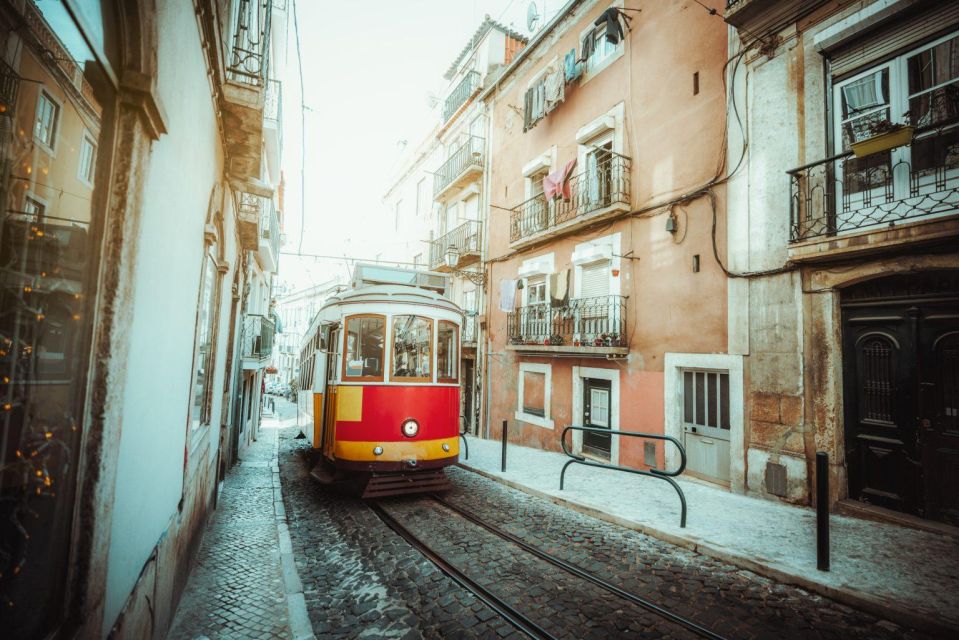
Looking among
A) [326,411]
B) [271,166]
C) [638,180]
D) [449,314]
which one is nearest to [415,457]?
[326,411]

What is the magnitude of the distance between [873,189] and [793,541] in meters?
4.93

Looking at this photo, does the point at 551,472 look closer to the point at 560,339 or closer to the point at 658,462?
the point at 658,462

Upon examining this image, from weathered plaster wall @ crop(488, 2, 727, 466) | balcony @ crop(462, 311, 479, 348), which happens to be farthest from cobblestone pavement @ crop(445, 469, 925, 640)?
balcony @ crop(462, 311, 479, 348)

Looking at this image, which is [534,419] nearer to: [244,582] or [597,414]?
[597,414]

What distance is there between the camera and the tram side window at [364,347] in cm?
685

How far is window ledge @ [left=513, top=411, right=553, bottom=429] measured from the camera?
39.7ft

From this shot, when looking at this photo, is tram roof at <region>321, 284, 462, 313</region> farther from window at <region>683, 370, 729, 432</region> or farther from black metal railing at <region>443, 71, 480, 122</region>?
black metal railing at <region>443, 71, 480, 122</region>

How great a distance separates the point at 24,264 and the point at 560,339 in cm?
1062

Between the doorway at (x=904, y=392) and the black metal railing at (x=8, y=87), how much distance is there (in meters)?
8.52

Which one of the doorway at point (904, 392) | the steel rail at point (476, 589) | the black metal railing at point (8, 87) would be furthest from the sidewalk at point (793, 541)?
the black metal railing at point (8, 87)

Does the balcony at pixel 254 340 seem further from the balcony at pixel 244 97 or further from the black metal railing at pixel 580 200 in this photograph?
the black metal railing at pixel 580 200

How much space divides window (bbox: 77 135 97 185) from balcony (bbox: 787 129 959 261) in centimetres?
773

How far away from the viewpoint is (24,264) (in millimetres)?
1417

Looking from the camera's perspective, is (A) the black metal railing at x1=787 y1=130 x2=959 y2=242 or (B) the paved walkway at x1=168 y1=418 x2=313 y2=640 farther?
(A) the black metal railing at x1=787 y1=130 x2=959 y2=242
